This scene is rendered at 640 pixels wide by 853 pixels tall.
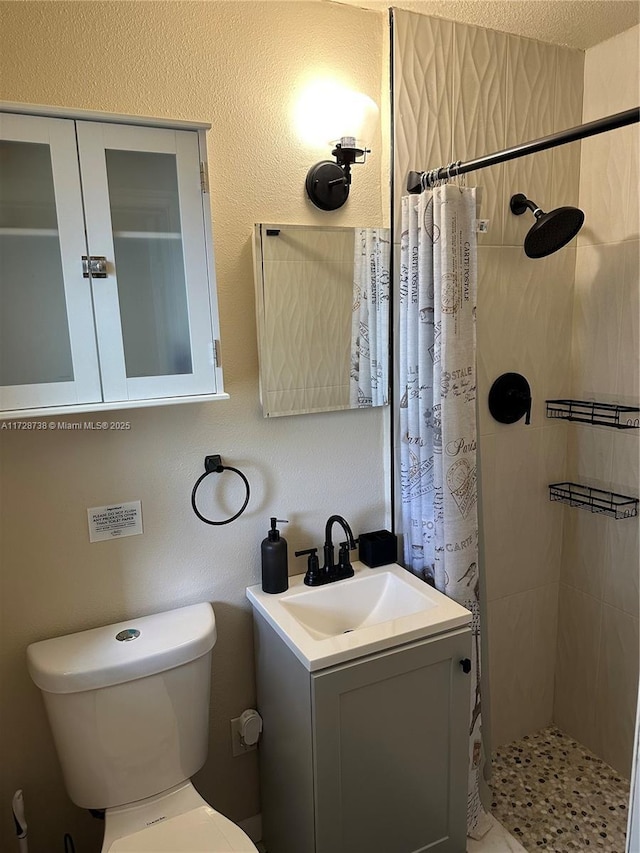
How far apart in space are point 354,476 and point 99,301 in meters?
0.93

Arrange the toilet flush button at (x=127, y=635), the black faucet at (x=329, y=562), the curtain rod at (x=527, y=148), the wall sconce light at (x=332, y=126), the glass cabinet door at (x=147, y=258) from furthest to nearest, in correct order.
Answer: the black faucet at (x=329, y=562)
the wall sconce light at (x=332, y=126)
the toilet flush button at (x=127, y=635)
the glass cabinet door at (x=147, y=258)
the curtain rod at (x=527, y=148)

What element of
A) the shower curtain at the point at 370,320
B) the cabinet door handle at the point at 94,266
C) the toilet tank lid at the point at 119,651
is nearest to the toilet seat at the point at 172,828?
the toilet tank lid at the point at 119,651

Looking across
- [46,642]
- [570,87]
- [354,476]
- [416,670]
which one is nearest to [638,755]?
[416,670]

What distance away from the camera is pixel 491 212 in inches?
77.0

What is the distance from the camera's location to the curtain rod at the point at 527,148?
1.22 metres

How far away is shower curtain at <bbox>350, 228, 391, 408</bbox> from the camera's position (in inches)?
69.9

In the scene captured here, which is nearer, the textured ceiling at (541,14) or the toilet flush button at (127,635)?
the toilet flush button at (127,635)

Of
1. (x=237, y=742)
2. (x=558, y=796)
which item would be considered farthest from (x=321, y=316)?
(x=558, y=796)

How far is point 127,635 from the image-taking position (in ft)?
4.99

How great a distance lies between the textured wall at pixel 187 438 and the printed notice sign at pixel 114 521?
0.02 metres

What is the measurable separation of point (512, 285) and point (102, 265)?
4.42ft

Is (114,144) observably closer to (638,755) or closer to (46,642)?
(46,642)

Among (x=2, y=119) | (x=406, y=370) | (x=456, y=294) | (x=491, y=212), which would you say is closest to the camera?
(x=2, y=119)

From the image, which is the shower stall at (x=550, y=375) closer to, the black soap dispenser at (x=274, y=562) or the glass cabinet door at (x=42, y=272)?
the black soap dispenser at (x=274, y=562)
